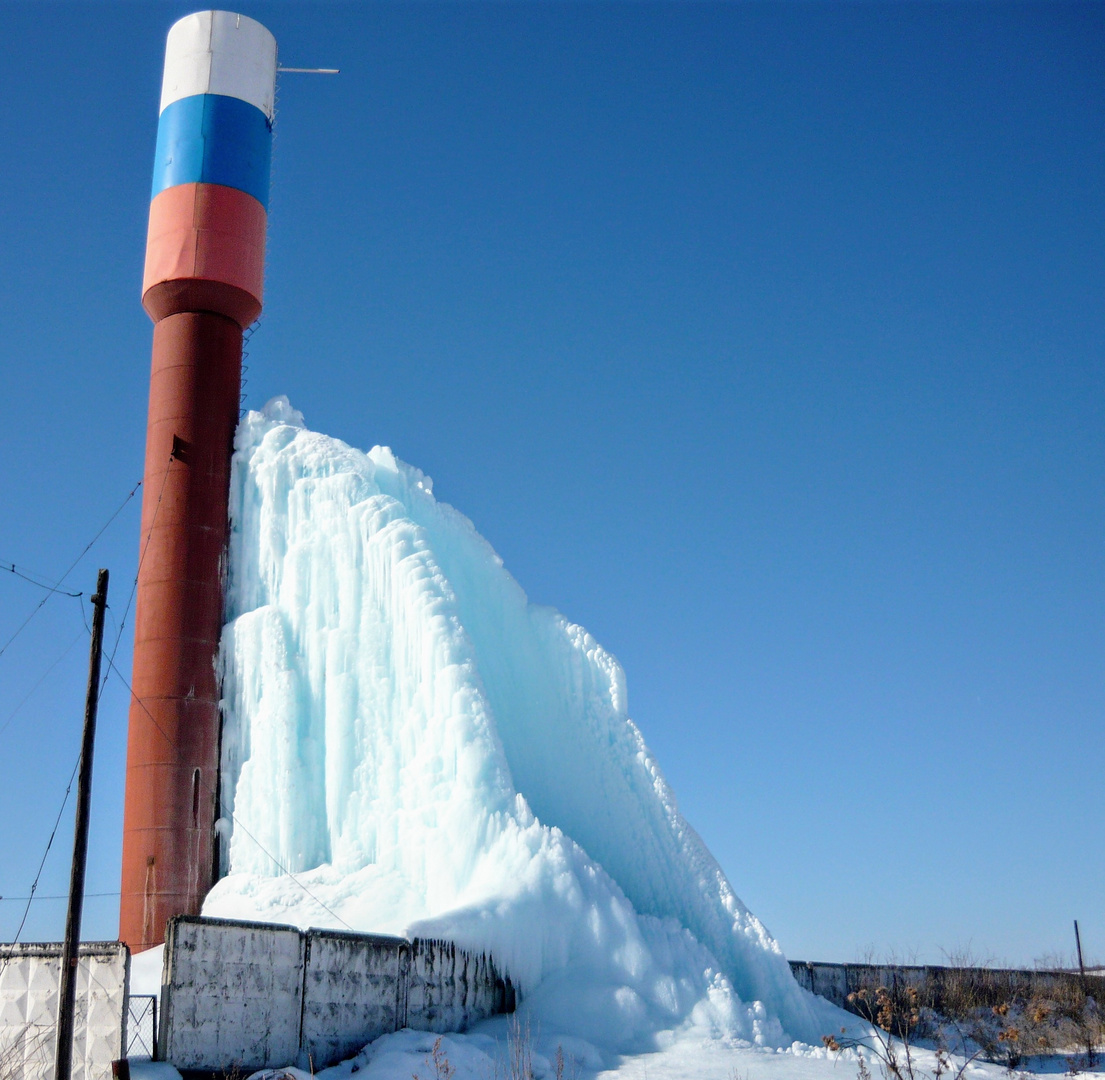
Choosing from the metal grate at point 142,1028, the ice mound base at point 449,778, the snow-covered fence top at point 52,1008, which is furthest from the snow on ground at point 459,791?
the snow-covered fence top at point 52,1008

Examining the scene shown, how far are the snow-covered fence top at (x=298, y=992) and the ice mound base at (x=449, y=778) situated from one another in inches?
28.7

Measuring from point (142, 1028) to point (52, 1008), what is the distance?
1085 mm

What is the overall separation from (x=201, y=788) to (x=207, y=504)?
239 inches

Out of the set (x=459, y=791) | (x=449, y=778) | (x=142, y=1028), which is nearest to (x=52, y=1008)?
(x=142, y=1028)

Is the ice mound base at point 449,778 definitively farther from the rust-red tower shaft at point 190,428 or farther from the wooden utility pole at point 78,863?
the wooden utility pole at point 78,863

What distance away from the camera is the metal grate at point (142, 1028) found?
14.4 m

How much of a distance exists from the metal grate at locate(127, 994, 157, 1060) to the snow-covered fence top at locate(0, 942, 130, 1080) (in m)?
0.44

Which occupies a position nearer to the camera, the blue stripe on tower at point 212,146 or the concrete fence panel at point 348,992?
the concrete fence panel at point 348,992

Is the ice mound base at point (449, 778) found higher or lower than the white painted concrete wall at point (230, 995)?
higher

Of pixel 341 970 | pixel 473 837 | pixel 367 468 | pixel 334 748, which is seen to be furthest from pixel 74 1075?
pixel 367 468

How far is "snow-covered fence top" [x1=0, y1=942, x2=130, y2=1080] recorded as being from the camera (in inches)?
547

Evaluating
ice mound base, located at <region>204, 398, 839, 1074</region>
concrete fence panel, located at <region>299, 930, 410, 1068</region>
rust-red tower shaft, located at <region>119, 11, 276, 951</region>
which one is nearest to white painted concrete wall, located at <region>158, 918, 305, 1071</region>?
concrete fence panel, located at <region>299, 930, 410, 1068</region>

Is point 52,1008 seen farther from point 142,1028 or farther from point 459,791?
point 459,791

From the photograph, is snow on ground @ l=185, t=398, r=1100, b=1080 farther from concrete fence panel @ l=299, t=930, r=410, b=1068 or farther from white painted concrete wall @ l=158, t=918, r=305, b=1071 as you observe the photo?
white painted concrete wall @ l=158, t=918, r=305, b=1071
